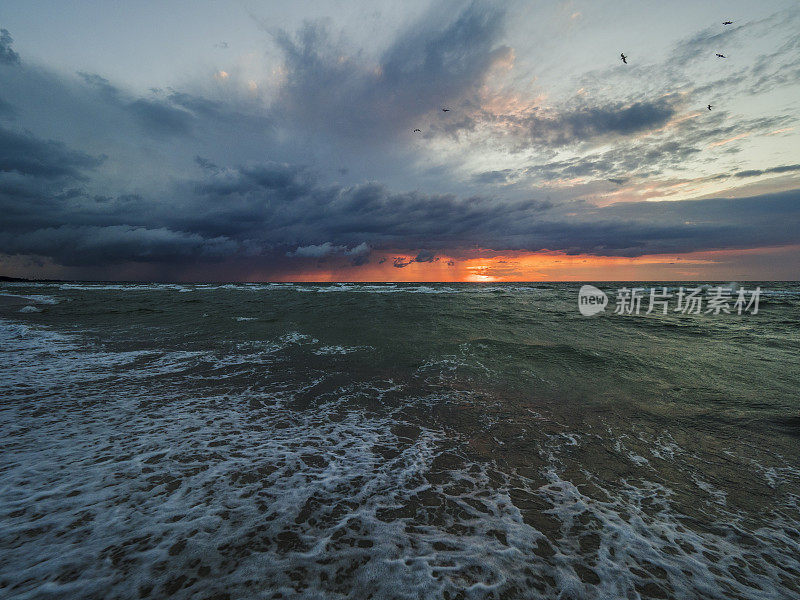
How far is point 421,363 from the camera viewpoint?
9.16 metres

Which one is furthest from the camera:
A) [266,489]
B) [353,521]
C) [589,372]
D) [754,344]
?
[754,344]

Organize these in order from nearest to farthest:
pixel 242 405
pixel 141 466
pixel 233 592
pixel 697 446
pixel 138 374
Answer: pixel 233 592 → pixel 141 466 → pixel 697 446 → pixel 242 405 → pixel 138 374

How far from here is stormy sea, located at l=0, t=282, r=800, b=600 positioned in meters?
2.60

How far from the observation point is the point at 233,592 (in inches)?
92.7

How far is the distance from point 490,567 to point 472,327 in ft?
41.3

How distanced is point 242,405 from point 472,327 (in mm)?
10953

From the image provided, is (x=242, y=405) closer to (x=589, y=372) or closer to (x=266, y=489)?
(x=266, y=489)

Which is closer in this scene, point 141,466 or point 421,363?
point 141,466

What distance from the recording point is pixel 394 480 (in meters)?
3.88

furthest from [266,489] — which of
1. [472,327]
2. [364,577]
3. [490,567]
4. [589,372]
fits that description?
[472,327]

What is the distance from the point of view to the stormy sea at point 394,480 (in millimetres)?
2596

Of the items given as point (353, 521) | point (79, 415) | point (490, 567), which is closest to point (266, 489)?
point (353, 521)

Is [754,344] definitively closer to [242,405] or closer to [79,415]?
[242,405]

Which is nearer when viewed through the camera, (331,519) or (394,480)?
(331,519)
